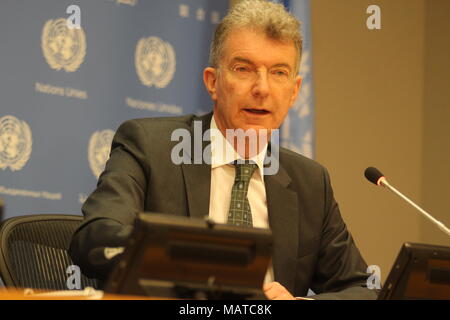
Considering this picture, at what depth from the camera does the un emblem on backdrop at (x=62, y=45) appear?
3.70m

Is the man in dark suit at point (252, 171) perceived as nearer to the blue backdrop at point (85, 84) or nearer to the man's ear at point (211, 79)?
the man's ear at point (211, 79)

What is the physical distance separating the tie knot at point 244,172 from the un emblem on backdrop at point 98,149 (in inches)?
46.5

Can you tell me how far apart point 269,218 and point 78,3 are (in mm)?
1701

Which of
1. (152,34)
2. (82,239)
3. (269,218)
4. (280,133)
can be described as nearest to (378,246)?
(280,133)

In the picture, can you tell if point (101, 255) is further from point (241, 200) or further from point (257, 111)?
point (257, 111)

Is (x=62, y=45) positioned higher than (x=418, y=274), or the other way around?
(x=62, y=45)

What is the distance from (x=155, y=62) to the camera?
4.08 metres

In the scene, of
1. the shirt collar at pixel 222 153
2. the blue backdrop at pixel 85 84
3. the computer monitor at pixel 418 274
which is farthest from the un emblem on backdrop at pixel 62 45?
the computer monitor at pixel 418 274

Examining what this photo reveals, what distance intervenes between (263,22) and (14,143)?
1.42m

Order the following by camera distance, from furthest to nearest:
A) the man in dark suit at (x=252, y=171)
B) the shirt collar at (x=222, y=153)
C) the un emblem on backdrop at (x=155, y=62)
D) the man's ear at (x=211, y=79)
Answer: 1. the un emblem on backdrop at (x=155, y=62)
2. the man's ear at (x=211, y=79)
3. the shirt collar at (x=222, y=153)
4. the man in dark suit at (x=252, y=171)

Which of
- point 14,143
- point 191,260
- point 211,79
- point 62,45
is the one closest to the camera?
point 191,260

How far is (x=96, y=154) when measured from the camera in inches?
151

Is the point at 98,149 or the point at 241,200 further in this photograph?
the point at 98,149

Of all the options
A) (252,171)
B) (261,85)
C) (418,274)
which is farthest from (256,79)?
(418,274)
